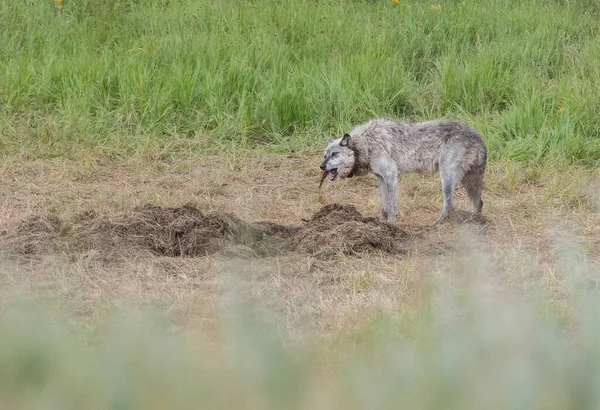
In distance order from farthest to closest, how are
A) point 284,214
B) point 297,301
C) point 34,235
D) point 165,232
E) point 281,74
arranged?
1. point 281,74
2. point 284,214
3. point 165,232
4. point 34,235
5. point 297,301

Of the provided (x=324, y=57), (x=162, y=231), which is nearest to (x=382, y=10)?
(x=324, y=57)

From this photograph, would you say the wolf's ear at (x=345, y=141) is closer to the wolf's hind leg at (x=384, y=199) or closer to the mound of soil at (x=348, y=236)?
the wolf's hind leg at (x=384, y=199)

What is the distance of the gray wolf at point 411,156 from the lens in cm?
823

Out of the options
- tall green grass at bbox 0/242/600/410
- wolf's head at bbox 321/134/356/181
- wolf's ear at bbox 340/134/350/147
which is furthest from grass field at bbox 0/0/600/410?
wolf's ear at bbox 340/134/350/147

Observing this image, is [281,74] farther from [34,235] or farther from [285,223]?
[34,235]

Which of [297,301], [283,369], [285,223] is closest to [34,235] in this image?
[285,223]

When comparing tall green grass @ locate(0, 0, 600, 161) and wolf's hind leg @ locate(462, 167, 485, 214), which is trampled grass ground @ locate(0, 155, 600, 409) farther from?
tall green grass @ locate(0, 0, 600, 161)

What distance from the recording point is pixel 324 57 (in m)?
12.1

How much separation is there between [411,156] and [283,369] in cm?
659

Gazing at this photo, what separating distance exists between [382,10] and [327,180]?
14.5 ft

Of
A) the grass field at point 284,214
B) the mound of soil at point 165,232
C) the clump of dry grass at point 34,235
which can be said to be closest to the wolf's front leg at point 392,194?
the grass field at point 284,214

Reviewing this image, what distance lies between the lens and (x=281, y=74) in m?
11.6

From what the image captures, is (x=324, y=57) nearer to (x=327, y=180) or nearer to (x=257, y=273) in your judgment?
(x=327, y=180)

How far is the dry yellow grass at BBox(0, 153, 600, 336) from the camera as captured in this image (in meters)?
5.84
